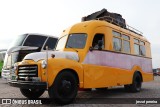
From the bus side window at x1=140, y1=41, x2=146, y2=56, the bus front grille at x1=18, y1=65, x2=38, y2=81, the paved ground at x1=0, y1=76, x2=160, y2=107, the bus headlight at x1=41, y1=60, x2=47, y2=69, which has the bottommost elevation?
the paved ground at x1=0, y1=76, x2=160, y2=107

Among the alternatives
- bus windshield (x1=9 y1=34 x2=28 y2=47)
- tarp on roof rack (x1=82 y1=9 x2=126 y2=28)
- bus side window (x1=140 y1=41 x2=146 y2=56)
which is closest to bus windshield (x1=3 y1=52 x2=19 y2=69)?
bus windshield (x1=9 y1=34 x2=28 y2=47)

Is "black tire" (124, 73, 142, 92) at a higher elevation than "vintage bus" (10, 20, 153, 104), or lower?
lower

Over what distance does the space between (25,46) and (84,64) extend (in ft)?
23.9

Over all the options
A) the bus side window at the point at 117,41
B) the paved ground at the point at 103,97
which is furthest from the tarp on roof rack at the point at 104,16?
the paved ground at the point at 103,97

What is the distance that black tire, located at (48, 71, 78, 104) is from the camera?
8281 mm

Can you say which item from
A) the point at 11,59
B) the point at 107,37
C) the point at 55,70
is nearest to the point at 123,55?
the point at 107,37

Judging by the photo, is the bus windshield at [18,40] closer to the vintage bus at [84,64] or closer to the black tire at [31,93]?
the vintage bus at [84,64]

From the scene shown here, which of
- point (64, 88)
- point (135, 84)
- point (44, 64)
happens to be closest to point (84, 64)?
point (64, 88)

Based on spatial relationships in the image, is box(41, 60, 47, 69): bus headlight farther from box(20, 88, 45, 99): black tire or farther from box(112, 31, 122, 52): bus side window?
box(112, 31, 122, 52): bus side window

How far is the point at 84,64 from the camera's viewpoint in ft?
31.4

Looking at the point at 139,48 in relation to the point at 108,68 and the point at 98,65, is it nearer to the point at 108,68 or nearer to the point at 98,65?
the point at 108,68

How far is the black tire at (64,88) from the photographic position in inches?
326

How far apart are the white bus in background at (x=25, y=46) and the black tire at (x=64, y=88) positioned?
7.04 metres

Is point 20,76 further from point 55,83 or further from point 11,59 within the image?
point 11,59
